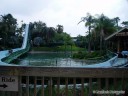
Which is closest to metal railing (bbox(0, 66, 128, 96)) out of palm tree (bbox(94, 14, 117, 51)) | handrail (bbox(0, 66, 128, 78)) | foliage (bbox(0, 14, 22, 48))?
handrail (bbox(0, 66, 128, 78))

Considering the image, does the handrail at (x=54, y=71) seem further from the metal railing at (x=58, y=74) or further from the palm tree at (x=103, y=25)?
the palm tree at (x=103, y=25)

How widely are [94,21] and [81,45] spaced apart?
26.3 metres

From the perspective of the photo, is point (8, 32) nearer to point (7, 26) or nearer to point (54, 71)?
point (7, 26)

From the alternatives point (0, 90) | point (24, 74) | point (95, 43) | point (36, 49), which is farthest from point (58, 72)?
point (36, 49)

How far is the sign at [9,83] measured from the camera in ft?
14.7

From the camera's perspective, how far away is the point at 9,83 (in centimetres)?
448

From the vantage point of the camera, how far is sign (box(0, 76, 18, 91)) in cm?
448

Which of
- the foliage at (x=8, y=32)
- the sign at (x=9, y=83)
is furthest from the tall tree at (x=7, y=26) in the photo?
the sign at (x=9, y=83)

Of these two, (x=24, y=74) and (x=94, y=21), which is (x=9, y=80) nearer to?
(x=24, y=74)

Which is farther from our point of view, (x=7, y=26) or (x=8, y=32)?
(x=8, y=32)

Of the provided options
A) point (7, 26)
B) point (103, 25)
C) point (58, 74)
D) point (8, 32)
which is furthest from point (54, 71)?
point (8, 32)

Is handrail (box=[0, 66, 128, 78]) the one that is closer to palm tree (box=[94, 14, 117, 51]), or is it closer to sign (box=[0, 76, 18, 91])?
sign (box=[0, 76, 18, 91])

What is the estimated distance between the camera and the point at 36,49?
83.4 meters

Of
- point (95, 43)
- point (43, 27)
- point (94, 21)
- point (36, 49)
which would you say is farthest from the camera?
point (43, 27)
